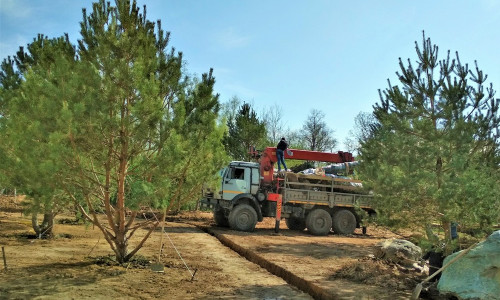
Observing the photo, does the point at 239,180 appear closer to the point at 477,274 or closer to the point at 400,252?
the point at 400,252

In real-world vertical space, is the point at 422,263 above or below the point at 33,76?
below

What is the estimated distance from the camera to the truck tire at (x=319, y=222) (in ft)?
54.6

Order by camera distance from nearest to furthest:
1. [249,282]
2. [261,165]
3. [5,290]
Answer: [5,290] < [249,282] < [261,165]

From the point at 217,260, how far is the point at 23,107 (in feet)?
17.4

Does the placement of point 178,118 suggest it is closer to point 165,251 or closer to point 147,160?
point 147,160

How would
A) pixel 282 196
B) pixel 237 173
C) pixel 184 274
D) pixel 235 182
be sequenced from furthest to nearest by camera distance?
pixel 282 196 < pixel 237 173 < pixel 235 182 < pixel 184 274

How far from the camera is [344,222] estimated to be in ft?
56.4

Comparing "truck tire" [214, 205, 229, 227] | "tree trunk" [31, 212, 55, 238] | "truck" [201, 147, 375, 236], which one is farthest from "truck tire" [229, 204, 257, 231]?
"tree trunk" [31, 212, 55, 238]

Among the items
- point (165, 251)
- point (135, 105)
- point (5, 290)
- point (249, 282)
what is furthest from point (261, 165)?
point (5, 290)

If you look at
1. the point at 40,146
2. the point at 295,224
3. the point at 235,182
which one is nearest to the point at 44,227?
the point at 40,146

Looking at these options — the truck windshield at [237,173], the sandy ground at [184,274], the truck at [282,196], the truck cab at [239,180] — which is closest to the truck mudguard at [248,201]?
the truck at [282,196]

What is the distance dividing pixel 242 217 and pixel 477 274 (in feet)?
34.7

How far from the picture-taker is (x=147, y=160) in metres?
7.27

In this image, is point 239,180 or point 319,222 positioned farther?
point 319,222
